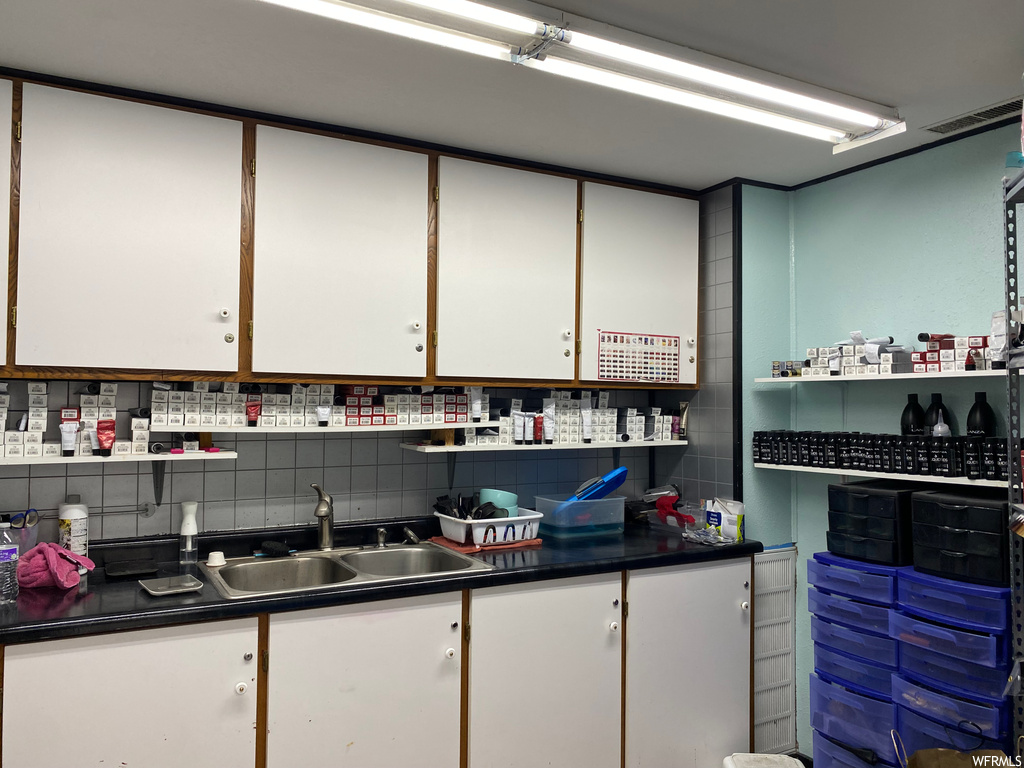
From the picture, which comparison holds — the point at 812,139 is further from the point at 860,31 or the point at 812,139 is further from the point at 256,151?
the point at 256,151

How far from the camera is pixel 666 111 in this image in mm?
2582

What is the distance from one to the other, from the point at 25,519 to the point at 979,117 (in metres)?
3.60

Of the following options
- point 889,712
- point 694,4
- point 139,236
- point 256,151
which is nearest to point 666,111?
point 694,4

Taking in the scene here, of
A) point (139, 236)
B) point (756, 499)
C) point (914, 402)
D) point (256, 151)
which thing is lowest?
point (756, 499)

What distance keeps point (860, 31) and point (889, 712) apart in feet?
7.48

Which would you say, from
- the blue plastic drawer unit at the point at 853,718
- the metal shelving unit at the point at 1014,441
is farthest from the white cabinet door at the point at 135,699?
the metal shelving unit at the point at 1014,441

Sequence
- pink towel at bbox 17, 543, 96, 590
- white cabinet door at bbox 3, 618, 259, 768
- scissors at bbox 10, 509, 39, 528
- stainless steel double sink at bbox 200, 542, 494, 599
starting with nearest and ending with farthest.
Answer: white cabinet door at bbox 3, 618, 259, 768 → pink towel at bbox 17, 543, 96, 590 → scissors at bbox 10, 509, 39, 528 → stainless steel double sink at bbox 200, 542, 494, 599

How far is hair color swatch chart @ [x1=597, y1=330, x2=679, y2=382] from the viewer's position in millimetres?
3289

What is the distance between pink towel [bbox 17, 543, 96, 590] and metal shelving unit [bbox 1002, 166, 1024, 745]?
9.22 feet

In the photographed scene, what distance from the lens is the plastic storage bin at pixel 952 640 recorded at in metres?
2.31

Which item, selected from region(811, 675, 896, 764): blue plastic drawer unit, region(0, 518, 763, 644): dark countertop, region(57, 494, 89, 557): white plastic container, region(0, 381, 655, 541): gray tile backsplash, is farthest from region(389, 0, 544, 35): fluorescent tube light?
region(811, 675, 896, 764): blue plastic drawer unit

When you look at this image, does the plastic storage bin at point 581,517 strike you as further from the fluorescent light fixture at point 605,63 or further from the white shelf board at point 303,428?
the fluorescent light fixture at point 605,63

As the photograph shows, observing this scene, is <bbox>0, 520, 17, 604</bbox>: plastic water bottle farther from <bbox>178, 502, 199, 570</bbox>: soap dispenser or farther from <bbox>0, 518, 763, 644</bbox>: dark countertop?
<bbox>178, 502, 199, 570</bbox>: soap dispenser

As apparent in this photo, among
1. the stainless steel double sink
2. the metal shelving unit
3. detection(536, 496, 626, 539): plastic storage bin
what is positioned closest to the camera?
the metal shelving unit
